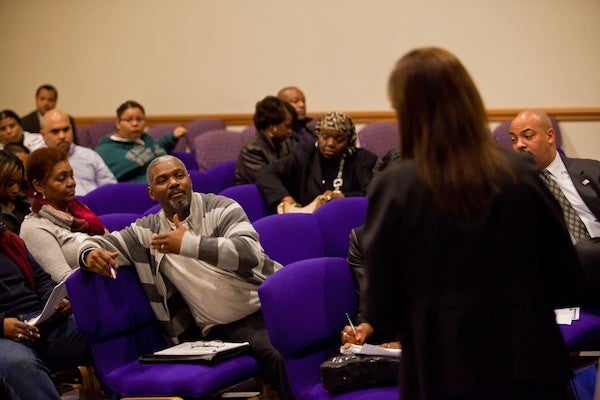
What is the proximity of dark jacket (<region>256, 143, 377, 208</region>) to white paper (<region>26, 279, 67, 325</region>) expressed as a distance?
5.97 ft

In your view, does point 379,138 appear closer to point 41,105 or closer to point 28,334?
point 41,105

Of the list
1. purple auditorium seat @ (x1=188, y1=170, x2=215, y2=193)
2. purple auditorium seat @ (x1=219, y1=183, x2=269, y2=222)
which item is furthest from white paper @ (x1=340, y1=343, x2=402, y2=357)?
purple auditorium seat @ (x1=188, y1=170, x2=215, y2=193)

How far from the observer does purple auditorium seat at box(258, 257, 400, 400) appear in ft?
10.4

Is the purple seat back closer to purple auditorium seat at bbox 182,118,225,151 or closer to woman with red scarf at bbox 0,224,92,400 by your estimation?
woman with red scarf at bbox 0,224,92,400

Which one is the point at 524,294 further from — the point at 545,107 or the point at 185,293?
the point at 545,107

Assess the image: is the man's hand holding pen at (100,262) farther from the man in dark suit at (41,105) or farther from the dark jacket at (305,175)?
the man in dark suit at (41,105)

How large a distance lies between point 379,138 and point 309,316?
3.79 metres

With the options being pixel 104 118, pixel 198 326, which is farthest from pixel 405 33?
pixel 198 326

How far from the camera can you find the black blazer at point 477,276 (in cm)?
192

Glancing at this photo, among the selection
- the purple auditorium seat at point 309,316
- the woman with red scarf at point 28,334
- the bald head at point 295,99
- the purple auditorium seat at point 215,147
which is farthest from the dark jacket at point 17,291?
the bald head at point 295,99

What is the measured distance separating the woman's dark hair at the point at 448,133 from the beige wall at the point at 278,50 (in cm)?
541

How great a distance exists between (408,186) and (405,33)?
5892mm

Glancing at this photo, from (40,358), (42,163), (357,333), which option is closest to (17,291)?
(40,358)

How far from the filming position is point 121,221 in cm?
451
